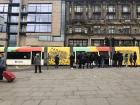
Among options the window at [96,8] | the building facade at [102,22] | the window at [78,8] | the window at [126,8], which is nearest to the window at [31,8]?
the building facade at [102,22]

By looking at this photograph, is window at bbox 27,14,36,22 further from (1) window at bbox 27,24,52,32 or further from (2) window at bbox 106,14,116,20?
(2) window at bbox 106,14,116,20

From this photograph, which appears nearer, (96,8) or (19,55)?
(19,55)

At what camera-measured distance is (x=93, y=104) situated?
10172 mm

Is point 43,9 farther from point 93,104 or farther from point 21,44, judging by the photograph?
point 93,104

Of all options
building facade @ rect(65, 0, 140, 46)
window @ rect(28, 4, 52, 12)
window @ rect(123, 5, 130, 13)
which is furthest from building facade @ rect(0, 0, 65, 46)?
window @ rect(123, 5, 130, 13)

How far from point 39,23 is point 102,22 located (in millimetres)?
13612


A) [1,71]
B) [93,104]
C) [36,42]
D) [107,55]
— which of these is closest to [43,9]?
[36,42]

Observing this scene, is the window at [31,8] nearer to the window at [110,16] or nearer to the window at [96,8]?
the window at [96,8]

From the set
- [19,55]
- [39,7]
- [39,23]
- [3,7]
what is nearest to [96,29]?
[39,23]

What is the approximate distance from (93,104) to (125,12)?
65.7 metres

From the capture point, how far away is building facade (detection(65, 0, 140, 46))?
236 feet

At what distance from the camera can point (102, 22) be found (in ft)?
239

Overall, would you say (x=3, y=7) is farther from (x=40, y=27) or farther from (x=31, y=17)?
(x=40, y=27)

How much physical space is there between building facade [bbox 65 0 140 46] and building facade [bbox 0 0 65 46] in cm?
219
